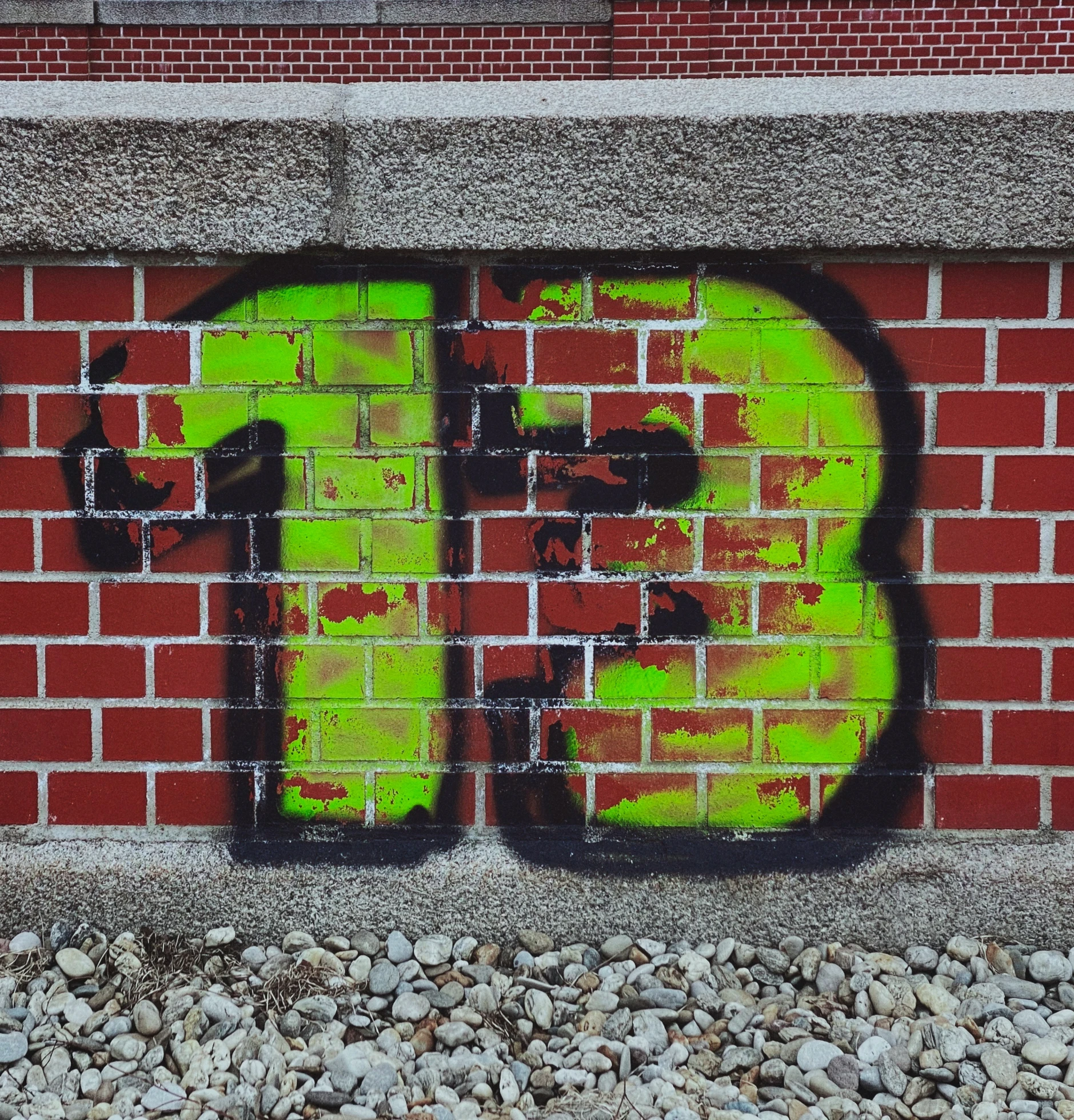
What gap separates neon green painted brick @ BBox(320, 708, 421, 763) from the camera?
1.79 meters

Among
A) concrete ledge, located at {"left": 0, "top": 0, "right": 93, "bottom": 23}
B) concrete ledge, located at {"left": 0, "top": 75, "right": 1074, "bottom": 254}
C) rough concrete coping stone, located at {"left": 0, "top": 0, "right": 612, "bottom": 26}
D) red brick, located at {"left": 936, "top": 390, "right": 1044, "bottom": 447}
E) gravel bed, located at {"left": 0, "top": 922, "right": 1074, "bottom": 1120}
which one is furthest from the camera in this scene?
concrete ledge, located at {"left": 0, "top": 0, "right": 93, "bottom": 23}

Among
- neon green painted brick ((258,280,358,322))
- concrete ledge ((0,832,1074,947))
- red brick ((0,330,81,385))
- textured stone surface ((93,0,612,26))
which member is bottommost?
concrete ledge ((0,832,1074,947))

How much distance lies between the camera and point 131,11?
6.95 metres

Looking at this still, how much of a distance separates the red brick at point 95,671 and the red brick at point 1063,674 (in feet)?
5.43

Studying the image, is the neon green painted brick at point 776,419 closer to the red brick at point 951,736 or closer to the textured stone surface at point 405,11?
the red brick at point 951,736

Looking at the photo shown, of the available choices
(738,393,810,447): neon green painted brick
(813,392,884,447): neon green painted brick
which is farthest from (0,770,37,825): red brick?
(813,392,884,447): neon green painted brick

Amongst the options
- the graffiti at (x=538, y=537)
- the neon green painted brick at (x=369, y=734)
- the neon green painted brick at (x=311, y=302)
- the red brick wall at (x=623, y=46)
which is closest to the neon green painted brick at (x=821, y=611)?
the graffiti at (x=538, y=537)

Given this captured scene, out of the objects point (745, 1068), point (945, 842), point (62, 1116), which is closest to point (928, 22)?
point (945, 842)

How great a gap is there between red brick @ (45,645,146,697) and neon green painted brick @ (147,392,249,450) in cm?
38

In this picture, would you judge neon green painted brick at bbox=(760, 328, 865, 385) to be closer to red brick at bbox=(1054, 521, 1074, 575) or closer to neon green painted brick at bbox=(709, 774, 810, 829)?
red brick at bbox=(1054, 521, 1074, 575)

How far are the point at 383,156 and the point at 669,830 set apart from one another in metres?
1.30

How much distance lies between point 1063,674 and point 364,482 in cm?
131

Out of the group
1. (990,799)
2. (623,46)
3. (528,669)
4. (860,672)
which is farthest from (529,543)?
(623,46)

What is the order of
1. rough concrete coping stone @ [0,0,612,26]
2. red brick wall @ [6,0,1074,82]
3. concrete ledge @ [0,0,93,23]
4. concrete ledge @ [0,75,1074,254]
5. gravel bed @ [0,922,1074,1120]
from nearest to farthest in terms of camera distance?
gravel bed @ [0,922,1074,1120] < concrete ledge @ [0,75,1074,254] < red brick wall @ [6,0,1074,82] < rough concrete coping stone @ [0,0,612,26] < concrete ledge @ [0,0,93,23]
